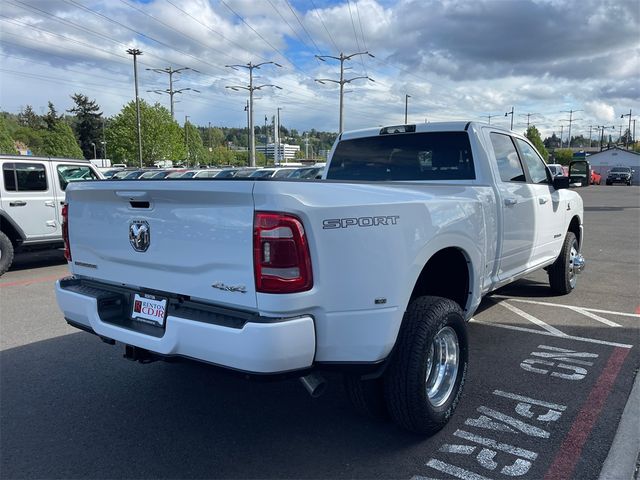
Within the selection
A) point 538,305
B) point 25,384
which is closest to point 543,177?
point 538,305

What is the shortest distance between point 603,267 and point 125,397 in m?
8.01

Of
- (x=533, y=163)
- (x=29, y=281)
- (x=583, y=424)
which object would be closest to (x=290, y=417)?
(x=583, y=424)

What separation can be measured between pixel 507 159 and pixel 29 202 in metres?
8.06

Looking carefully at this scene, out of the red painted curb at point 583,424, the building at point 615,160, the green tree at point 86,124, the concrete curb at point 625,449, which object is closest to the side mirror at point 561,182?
the red painted curb at point 583,424

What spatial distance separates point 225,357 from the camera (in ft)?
8.34

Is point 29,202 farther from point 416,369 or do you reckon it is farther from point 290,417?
point 416,369

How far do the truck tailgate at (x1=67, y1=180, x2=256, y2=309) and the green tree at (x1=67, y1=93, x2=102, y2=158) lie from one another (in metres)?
112

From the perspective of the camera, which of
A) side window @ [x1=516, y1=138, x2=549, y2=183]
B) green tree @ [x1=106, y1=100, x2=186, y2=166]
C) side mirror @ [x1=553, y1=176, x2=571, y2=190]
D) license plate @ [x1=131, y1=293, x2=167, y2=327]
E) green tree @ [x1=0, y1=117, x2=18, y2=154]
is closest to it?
license plate @ [x1=131, y1=293, x2=167, y2=327]

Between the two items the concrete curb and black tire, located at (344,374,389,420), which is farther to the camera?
black tire, located at (344,374,389,420)

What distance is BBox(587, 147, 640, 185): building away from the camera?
62281mm

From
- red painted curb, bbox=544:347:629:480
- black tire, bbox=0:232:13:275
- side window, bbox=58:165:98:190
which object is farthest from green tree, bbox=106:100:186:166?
red painted curb, bbox=544:347:629:480

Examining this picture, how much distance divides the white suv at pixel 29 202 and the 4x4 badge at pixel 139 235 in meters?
6.96

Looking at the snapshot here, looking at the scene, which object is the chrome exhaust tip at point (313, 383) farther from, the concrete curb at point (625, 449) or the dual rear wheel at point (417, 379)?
the concrete curb at point (625, 449)

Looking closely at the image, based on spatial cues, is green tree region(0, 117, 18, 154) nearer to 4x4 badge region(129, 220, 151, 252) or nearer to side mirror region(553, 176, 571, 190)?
side mirror region(553, 176, 571, 190)
